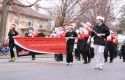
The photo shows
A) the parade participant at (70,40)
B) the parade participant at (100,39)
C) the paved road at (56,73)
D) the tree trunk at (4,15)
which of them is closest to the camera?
the paved road at (56,73)

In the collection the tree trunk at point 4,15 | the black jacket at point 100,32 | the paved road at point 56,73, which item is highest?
the tree trunk at point 4,15

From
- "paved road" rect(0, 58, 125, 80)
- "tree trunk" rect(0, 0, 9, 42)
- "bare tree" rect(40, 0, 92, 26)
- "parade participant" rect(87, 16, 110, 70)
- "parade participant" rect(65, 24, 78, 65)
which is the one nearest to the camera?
"paved road" rect(0, 58, 125, 80)

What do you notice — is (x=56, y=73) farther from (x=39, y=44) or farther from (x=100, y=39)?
(x=39, y=44)

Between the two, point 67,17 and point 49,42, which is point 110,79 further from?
point 67,17

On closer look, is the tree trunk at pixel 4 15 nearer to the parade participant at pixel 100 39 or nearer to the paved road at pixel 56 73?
the paved road at pixel 56 73

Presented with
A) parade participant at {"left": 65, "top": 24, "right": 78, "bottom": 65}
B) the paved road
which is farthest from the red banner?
the paved road

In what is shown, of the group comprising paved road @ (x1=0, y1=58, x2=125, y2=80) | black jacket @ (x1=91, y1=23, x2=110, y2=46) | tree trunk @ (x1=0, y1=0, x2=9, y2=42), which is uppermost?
tree trunk @ (x1=0, y1=0, x2=9, y2=42)

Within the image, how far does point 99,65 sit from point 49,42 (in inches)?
171

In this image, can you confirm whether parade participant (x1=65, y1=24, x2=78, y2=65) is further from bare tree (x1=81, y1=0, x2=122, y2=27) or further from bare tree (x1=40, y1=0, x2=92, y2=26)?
bare tree (x1=81, y1=0, x2=122, y2=27)

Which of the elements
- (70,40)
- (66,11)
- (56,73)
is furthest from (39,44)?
(66,11)

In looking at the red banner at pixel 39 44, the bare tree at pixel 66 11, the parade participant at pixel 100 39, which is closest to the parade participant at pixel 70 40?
the red banner at pixel 39 44

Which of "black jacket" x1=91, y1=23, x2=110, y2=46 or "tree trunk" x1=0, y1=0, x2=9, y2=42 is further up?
"tree trunk" x1=0, y1=0, x2=9, y2=42

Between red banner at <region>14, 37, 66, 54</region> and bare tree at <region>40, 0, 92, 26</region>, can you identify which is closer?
red banner at <region>14, 37, 66, 54</region>

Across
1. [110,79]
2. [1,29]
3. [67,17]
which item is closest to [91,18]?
[67,17]
